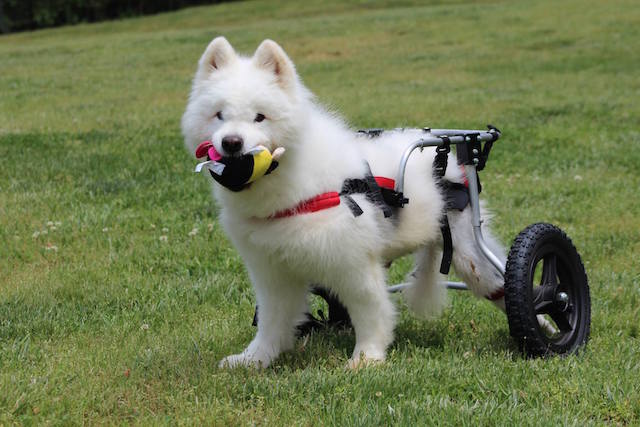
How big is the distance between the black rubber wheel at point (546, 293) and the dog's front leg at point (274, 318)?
43.1 inches

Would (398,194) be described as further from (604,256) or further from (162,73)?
(162,73)

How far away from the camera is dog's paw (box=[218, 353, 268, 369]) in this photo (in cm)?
392

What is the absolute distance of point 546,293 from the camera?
4137 mm

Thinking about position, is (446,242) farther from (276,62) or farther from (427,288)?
(276,62)

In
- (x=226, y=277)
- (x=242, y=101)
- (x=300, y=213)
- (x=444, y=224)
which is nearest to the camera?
(x=242, y=101)

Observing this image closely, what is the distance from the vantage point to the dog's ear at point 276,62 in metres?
3.70

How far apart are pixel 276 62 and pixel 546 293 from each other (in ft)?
6.01

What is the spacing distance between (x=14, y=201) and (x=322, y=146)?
14.6 feet

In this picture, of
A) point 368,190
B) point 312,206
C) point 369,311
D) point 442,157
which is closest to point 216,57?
point 312,206

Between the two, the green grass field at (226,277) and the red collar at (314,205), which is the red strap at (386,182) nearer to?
the red collar at (314,205)

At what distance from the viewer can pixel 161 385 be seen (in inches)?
140

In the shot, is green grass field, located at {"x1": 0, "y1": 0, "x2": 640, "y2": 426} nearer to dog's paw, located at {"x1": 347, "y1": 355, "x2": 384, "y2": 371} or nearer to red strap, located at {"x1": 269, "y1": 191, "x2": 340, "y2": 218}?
dog's paw, located at {"x1": 347, "y1": 355, "x2": 384, "y2": 371}

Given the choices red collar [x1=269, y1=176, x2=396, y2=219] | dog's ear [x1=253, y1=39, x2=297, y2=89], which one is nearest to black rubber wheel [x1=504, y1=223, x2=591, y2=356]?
red collar [x1=269, y1=176, x2=396, y2=219]

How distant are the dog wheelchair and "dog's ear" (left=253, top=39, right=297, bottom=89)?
69cm
